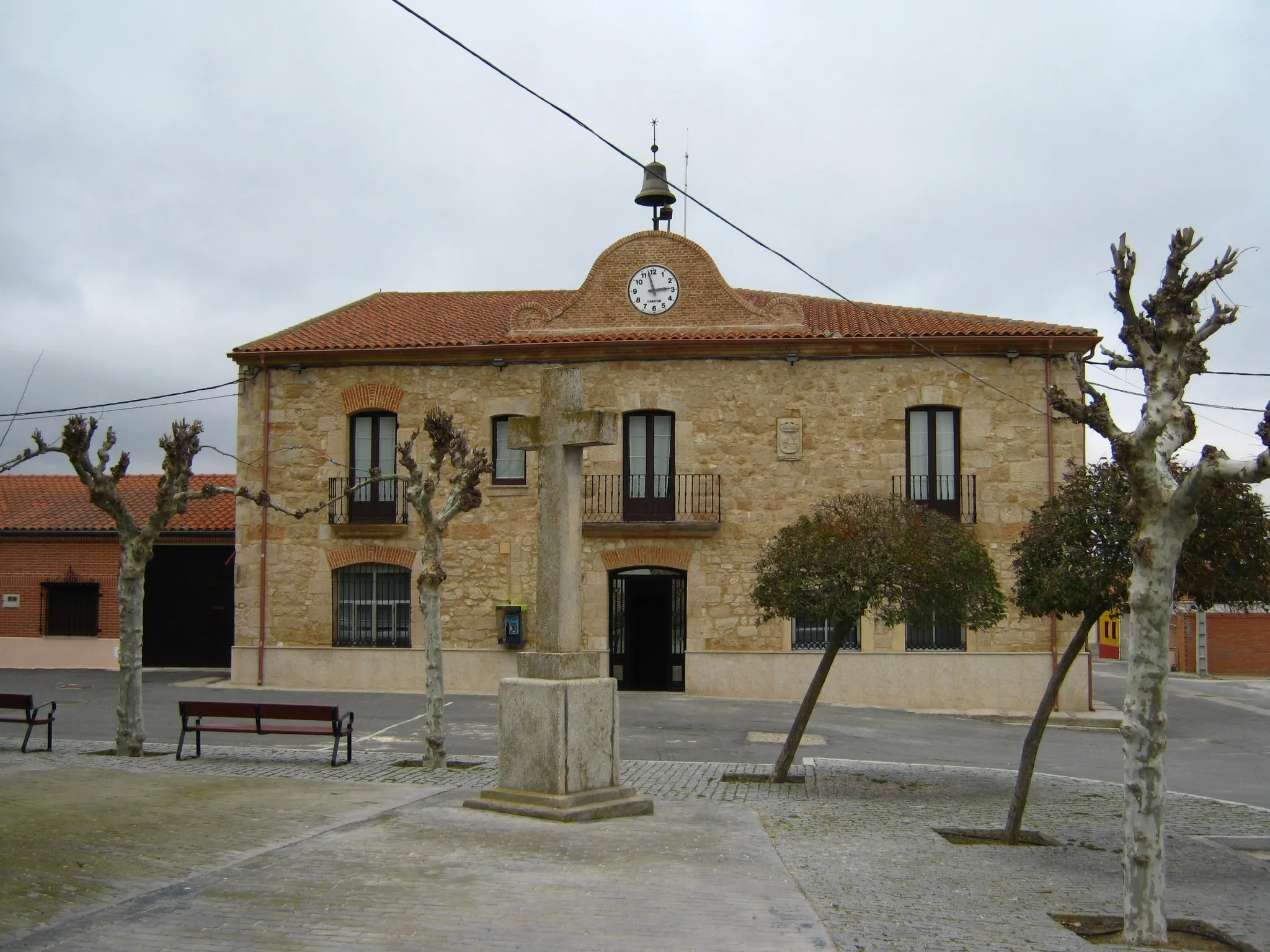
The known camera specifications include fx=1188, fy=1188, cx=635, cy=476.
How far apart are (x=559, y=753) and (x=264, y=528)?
15050 millimetres

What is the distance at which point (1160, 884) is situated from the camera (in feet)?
21.2

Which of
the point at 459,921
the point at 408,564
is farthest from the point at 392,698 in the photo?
the point at 459,921

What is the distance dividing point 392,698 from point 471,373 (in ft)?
20.1

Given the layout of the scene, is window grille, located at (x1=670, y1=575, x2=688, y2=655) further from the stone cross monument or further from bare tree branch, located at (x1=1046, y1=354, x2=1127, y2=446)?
bare tree branch, located at (x1=1046, y1=354, x2=1127, y2=446)

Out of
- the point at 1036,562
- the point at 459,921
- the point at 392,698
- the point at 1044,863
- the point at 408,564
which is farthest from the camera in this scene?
the point at 408,564

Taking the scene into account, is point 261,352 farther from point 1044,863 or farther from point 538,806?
point 1044,863

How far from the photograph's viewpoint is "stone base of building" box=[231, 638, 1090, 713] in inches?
804

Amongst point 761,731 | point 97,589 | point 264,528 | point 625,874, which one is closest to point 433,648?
point 761,731

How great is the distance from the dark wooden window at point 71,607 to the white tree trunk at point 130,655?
43.9ft

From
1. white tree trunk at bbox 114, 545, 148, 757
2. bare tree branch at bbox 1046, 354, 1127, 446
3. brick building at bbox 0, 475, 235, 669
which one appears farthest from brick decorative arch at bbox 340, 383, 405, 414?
bare tree branch at bbox 1046, 354, 1127, 446

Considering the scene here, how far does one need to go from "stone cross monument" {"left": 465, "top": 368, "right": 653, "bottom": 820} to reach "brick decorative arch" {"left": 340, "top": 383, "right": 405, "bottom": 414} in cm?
1301

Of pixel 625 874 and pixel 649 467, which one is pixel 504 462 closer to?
pixel 649 467

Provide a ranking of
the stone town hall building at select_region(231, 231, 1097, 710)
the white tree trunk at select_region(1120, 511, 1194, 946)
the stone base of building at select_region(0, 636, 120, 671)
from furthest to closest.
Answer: the stone base of building at select_region(0, 636, 120, 671) < the stone town hall building at select_region(231, 231, 1097, 710) < the white tree trunk at select_region(1120, 511, 1194, 946)

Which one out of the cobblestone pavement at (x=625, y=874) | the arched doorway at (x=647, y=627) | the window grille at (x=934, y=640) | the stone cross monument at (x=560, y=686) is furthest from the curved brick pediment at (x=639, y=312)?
the stone cross monument at (x=560, y=686)
